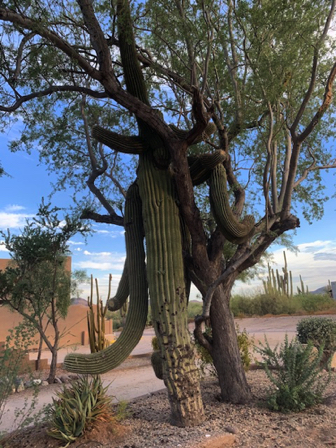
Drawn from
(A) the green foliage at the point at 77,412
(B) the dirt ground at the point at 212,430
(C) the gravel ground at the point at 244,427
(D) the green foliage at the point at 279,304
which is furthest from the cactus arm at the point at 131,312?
(D) the green foliage at the point at 279,304

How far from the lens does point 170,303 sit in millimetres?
4312

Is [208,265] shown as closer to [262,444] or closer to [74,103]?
[262,444]

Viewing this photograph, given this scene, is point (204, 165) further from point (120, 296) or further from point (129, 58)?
point (120, 296)

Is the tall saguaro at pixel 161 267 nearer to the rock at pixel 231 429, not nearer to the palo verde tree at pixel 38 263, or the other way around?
the rock at pixel 231 429

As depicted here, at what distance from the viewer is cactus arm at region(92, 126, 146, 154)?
497 cm

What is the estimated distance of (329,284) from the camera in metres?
32.6

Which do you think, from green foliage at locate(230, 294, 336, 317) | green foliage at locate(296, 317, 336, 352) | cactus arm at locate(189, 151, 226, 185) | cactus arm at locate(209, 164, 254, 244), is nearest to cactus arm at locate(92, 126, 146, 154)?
cactus arm at locate(189, 151, 226, 185)

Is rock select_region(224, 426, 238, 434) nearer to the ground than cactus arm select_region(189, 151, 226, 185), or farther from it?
nearer to the ground

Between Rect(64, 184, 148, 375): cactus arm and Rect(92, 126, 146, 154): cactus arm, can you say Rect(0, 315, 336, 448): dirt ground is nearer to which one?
Rect(64, 184, 148, 375): cactus arm

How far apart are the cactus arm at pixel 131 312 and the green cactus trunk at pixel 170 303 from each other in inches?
13.7

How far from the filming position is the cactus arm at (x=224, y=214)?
476 cm

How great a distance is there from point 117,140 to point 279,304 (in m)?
21.8

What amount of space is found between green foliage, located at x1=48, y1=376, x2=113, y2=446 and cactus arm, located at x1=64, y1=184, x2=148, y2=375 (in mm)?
262

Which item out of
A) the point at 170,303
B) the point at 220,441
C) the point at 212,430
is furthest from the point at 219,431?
the point at 170,303
